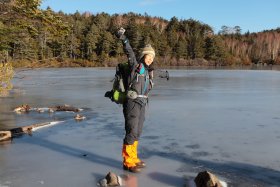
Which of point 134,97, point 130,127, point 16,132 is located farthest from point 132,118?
point 16,132

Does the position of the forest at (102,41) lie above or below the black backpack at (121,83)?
above

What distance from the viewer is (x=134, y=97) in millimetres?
5152

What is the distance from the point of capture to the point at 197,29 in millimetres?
99500

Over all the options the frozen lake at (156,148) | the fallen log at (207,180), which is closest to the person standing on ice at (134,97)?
the frozen lake at (156,148)

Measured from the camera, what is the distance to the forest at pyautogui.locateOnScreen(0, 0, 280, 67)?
661 cm

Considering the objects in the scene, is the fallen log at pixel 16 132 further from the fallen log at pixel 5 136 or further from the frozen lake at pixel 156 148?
the frozen lake at pixel 156 148

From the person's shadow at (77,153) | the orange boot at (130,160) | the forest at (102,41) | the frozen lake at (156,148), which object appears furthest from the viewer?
the forest at (102,41)

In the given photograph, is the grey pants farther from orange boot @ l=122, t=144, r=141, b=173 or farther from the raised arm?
the raised arm

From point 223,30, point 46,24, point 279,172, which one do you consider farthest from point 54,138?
point 223,30

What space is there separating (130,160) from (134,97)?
845mm

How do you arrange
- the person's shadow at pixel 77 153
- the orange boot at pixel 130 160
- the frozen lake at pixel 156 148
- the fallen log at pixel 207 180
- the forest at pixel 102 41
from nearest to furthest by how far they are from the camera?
the fallen log at pixel 207 180
the frozen lake at pixel 156 148
the orange boot at pixel 130 160
the person's shadow at pixel 77 153
the forest at pixel 102 41

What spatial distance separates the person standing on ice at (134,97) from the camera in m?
5.15

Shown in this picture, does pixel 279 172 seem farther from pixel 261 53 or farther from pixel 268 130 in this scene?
pixel 261 53

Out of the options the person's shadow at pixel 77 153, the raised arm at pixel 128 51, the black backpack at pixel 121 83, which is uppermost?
the raised arm at pixel 128 51
